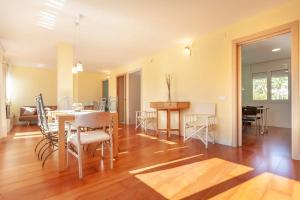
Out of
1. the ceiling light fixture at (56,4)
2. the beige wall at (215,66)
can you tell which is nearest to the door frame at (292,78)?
the beige wall at (215,66)

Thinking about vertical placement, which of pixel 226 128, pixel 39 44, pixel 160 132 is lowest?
pixel 160 132

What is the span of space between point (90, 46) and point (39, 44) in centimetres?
132

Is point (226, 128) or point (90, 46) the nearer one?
point (226, 128)

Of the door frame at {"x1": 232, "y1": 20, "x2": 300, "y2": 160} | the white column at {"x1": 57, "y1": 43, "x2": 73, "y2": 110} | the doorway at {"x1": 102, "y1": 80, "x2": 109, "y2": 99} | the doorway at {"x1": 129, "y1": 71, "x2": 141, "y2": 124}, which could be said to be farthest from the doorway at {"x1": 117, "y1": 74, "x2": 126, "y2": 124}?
the door frame at {"x1": 232, "y1": 20, "x2": 300, "y2": 160}

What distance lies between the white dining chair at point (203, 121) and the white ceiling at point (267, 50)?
226 cm

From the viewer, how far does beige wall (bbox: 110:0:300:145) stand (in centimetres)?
320

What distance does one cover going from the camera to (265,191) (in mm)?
1852

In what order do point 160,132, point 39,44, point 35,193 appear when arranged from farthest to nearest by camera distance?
1. point 160,132
2. point 39,44
3. point 35,193

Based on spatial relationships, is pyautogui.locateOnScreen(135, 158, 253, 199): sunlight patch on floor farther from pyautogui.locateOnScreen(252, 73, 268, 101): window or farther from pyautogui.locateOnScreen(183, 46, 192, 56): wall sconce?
pyautogui.locateOnScreen(252, 73, 268, 101): window

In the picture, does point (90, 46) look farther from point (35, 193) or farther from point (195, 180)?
point (195, 180)

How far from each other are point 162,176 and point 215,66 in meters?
2.83

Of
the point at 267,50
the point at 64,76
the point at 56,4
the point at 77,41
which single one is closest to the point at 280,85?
the point at 267,50

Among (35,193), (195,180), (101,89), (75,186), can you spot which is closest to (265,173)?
(195,180)

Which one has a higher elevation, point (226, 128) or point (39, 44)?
point (39, 44)
